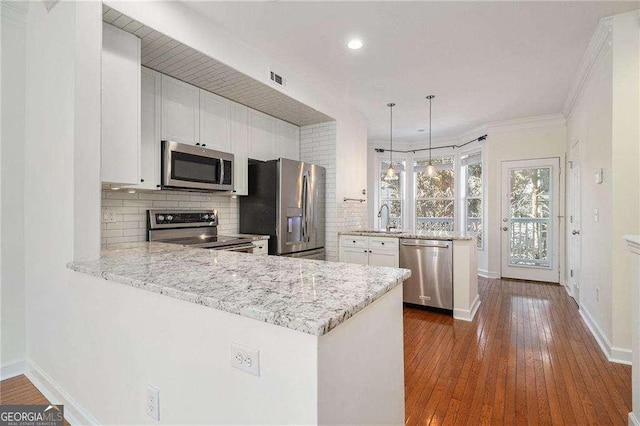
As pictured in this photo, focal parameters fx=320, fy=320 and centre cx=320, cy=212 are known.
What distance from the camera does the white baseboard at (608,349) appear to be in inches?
97.5

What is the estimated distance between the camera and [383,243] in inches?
160

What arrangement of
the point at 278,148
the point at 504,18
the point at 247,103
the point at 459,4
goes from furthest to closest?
the point at 278,148, the point at 247,103, the point at 504,18, the point at 459,4

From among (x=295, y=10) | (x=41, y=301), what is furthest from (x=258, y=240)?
(x=295, y=10)

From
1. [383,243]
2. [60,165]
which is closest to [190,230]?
[60,165]

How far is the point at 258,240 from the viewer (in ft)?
11.4

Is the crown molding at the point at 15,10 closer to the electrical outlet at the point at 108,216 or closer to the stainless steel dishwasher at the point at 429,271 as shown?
the electrical outlet at the point at 108,216

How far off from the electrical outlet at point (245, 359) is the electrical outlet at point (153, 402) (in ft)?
1.74

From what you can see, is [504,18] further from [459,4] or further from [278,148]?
[278,148]

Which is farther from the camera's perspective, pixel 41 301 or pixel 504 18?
pixel 504 18

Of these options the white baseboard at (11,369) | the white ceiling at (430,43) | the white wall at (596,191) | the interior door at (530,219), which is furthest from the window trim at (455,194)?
the white baseboard at (11,369)

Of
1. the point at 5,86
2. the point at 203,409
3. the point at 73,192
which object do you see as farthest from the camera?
the point at 5,86

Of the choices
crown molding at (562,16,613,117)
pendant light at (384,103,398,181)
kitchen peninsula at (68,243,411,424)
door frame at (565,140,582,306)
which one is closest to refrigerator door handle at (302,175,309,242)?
pendant light at (384,103,398,181)

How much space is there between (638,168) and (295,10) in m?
2.93

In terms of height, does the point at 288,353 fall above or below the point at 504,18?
below
